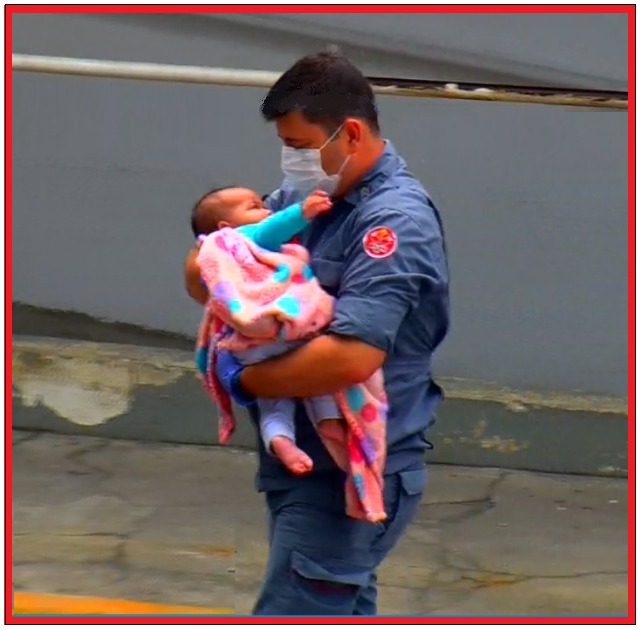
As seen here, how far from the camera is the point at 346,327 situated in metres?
2.61

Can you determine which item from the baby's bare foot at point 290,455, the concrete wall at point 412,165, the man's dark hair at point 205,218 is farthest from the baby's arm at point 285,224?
the concrete wall at point 412,165

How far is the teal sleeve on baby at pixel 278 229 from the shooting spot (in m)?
2.72

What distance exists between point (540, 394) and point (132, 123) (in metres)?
2.02

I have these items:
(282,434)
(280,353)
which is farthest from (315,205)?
(282,434)

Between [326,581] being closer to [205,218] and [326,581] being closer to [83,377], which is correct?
[205,218]

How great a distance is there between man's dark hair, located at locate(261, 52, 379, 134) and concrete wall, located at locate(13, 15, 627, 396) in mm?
2688

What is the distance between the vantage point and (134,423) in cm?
568

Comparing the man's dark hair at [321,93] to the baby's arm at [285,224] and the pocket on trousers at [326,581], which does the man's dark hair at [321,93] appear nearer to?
the baby's arm at [285,224]

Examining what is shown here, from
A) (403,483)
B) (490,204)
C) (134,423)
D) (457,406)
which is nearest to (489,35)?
(490,204)

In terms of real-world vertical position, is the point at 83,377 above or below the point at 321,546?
below

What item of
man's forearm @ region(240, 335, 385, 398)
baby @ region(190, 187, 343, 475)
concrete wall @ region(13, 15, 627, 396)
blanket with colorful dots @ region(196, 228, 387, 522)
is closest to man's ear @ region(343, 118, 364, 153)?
baby @ region(190, 187, 343, 475)

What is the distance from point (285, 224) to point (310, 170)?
13 centimetres

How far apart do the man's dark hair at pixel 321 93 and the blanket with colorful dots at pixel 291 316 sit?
0.27 meters

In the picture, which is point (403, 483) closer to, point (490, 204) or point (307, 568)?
point (307, 568)
